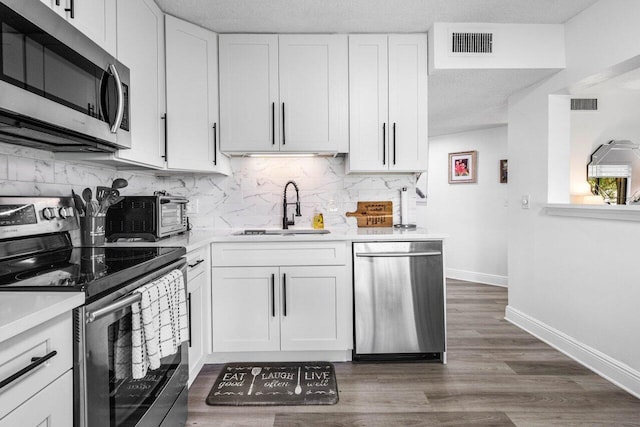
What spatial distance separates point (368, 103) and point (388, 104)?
0.15 metres

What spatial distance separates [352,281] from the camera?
2.60 m

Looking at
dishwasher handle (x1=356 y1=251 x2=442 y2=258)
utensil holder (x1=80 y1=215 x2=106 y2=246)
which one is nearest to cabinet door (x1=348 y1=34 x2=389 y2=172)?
dishwasher handle (x1=356 y1=251 x2=442 y2=258)

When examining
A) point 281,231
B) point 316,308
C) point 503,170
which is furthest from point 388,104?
point 503,170

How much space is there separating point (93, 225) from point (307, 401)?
5.09ft

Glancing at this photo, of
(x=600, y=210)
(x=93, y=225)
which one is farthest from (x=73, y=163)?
(x=600, y=210)

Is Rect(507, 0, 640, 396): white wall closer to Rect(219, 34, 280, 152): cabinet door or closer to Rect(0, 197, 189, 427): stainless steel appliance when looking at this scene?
Rect(219, 34, 280, 152): cabinet door

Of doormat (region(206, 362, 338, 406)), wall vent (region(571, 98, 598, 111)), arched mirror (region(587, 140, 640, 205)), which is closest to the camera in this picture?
doormat (region(206, 362, 338, 406))

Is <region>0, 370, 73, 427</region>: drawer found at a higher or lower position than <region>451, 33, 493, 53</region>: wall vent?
lower

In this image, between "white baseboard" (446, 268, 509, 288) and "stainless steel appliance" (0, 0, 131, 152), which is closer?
"stainless steel appliance" (0, 0, 131, 152)

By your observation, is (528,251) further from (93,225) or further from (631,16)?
(93,225)

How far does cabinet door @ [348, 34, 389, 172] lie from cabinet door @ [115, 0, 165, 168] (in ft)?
4.44

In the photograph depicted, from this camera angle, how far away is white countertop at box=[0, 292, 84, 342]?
2.57ft

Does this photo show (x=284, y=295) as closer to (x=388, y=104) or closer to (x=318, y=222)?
(x=318, y=222)

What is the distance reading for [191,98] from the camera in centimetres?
264
